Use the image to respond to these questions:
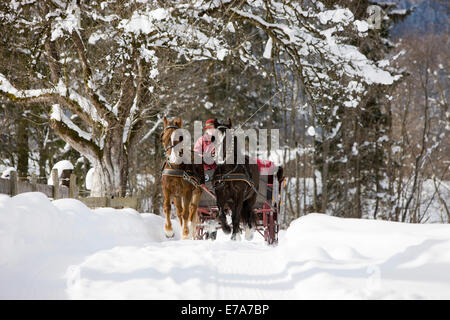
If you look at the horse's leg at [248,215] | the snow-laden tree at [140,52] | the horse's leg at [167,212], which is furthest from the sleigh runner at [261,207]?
the snow-laden tree at [140,52]

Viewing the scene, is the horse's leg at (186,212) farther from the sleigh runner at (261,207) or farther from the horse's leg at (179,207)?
the sleigh runner at (261,207)

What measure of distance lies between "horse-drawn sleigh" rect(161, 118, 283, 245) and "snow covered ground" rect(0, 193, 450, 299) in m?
2.13

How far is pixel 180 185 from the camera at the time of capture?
8516 mm

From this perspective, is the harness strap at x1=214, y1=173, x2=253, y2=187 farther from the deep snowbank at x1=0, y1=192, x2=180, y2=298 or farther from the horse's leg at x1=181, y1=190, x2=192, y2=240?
the deep snowbank at x1=0, y1=192, x2=180, y2=298

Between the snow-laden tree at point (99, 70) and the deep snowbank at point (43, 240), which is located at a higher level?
the snow-laden tree at point (99, 70)

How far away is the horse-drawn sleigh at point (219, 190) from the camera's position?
26.7 ft

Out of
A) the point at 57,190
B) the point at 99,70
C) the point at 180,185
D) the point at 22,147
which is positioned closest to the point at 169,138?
the point at 180,185

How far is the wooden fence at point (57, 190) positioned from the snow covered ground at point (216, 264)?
11.1ft

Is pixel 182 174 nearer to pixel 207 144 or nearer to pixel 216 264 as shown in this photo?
pixel 207 144
